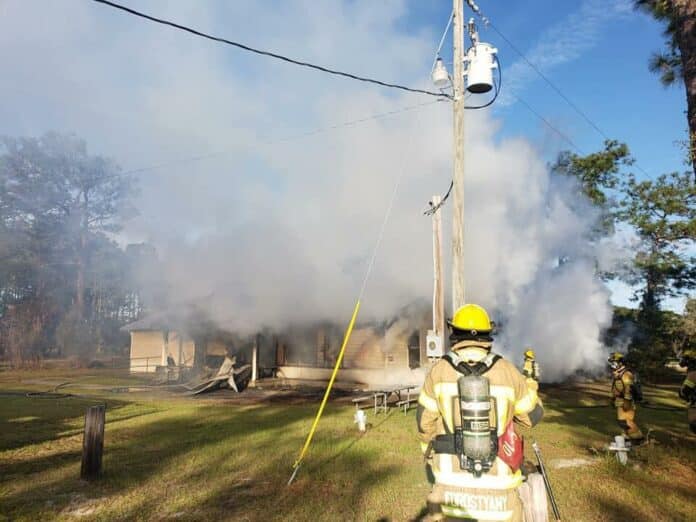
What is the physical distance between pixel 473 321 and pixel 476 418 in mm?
607

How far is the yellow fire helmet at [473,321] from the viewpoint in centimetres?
293

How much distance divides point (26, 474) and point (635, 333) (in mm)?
23374

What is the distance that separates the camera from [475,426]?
264 centimetres

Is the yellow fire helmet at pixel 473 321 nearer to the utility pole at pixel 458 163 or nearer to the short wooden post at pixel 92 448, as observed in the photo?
the utility pole at pixel 458 163

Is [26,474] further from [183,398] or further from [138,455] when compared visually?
[183,398]

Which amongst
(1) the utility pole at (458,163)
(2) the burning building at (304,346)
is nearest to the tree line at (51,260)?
(2) the burning building at (304,346)

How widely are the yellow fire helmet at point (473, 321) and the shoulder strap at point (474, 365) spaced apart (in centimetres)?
17

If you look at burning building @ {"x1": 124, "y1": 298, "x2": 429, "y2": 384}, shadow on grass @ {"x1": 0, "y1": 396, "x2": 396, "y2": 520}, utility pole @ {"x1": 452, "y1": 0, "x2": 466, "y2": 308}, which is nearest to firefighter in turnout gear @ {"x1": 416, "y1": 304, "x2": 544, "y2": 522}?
shadow on grass @ {"x1": 0, "y1": 396, "x2": 396, "y2": 520}

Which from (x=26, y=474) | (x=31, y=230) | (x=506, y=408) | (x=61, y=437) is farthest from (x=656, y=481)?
(x=31, y=230)

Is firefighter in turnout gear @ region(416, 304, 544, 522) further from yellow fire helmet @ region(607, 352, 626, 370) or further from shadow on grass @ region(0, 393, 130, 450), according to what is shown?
shadow on grass @ region(0, 393, 130, 450)

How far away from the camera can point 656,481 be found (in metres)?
6.32

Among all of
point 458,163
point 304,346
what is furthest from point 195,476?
point 304,346

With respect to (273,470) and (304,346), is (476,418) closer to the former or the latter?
(273,470)

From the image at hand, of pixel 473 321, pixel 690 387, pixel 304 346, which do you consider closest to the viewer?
pixel 473 321
